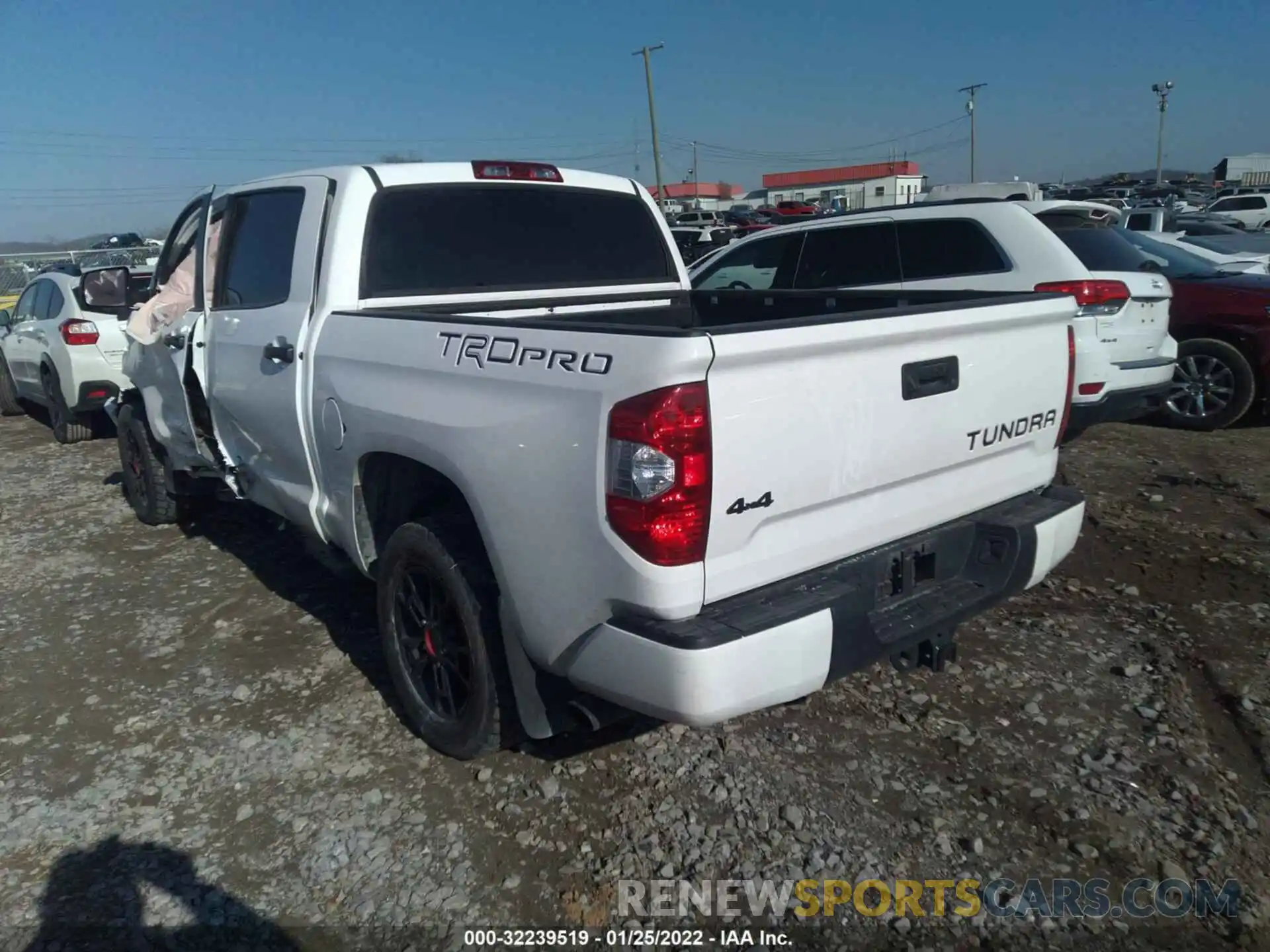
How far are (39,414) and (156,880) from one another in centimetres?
1053

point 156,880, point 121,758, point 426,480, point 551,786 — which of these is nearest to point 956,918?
point 551,786

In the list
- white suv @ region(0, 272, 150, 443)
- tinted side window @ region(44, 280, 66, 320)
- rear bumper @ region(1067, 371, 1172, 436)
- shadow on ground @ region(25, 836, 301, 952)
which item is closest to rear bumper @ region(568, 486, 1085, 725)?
shadow on ground @ region(25, 836, 301, 952)

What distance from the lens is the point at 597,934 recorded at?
2.54m

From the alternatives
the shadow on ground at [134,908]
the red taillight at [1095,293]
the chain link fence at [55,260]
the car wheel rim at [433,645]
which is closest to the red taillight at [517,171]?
the car wheel rim at [433,645]

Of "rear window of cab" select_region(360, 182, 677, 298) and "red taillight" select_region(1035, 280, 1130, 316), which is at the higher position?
"rear window of cab" select_region(360, 182, 677, 298)

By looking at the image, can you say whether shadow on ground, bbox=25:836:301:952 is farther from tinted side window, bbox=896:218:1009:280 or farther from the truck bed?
tinted side window, bbox=896:218:1009:280

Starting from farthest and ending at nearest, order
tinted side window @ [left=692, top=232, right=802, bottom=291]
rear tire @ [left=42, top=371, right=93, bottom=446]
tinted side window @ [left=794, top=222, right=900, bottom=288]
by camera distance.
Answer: rear tire @ [left=42, top=371, right=93, bottom=446], tinted side window @ [left=692, top=232, right=802, bottom=291], tinted side window @ [left=794, top=222, right=900, bottom=288]


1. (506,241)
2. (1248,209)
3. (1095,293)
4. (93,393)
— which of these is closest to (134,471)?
(93,393)

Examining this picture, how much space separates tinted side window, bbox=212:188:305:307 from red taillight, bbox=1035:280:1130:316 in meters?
4.80

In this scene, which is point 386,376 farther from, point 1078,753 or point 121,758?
point 1078,753

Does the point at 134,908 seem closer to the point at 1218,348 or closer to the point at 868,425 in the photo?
the point at 868,425

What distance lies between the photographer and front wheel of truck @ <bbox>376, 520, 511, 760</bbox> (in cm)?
291

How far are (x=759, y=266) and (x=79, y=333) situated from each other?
6244 millimetres

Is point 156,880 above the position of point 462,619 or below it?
below
